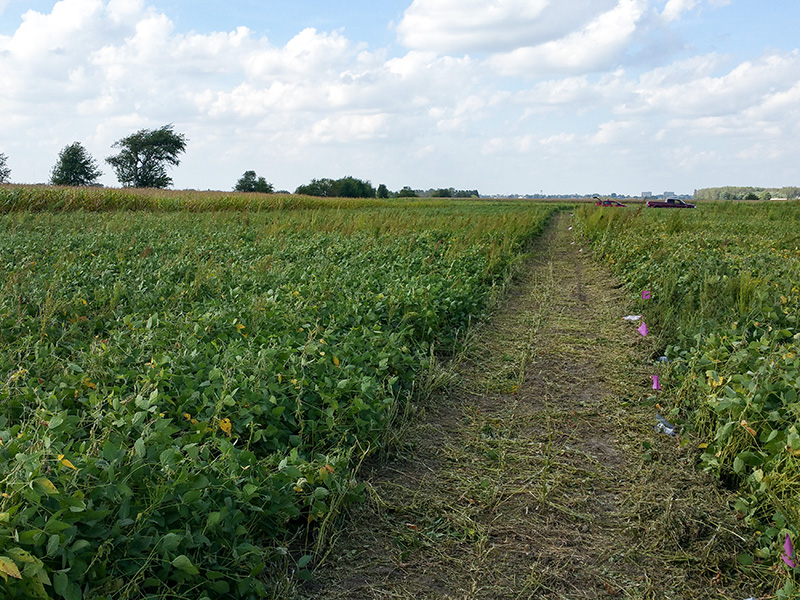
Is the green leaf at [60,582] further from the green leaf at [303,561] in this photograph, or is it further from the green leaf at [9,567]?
the green leaf at [303,561]

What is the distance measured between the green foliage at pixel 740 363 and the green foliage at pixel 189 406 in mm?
1983

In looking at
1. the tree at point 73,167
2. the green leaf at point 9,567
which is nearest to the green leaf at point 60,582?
the green leaf at point 9,567

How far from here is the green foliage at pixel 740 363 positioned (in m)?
2.94

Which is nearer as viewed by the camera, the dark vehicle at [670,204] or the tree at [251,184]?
the dark vehicle at [670,204]

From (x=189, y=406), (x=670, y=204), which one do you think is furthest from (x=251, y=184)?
(x=189, y=406)

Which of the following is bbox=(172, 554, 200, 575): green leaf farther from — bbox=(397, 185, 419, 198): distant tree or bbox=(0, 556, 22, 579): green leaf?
bbox=(397, 185, 419, 198): distant tree

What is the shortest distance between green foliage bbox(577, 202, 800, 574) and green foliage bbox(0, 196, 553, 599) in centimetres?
198

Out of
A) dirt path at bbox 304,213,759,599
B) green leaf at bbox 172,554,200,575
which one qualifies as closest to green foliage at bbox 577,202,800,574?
dirt path at bbox 304,213,759,599

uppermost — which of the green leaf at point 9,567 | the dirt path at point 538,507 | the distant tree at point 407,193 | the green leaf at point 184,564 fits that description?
the distant tree at point 407,193

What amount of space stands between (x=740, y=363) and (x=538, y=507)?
1843 mm

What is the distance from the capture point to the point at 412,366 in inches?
181

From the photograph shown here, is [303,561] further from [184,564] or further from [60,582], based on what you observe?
[60,582]

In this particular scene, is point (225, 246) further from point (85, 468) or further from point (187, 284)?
point (85, 468)

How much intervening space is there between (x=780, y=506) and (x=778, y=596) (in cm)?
57
